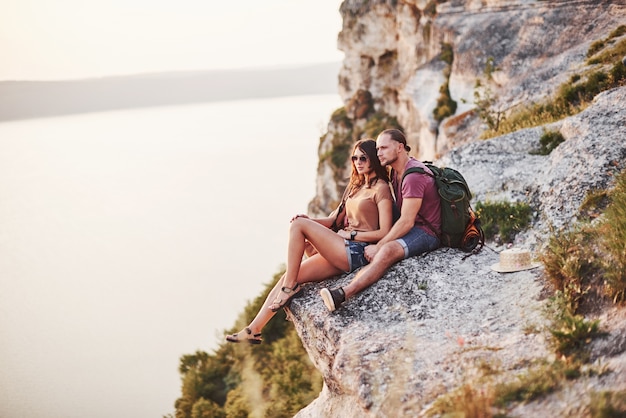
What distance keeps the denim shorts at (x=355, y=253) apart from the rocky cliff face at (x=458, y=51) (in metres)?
12.8

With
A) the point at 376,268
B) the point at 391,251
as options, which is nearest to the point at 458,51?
the point at 391,251

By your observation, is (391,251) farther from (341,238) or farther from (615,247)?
(615,247)

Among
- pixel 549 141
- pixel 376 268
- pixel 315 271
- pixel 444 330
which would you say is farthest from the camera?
pixel 549 141

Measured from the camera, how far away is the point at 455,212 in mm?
6965

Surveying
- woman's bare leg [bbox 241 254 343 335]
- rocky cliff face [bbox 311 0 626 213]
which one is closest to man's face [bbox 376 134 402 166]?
woman's bare leg [bbox 241 254 343 335]

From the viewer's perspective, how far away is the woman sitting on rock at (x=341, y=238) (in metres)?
6.96

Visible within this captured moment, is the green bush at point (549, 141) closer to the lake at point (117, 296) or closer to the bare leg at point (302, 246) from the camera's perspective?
the bare leg at point (302, 246)

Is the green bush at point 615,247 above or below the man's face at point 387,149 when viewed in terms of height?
below

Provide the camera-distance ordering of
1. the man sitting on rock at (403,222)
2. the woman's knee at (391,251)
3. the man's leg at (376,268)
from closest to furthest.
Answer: the man's leg at (376,268) → the man sitting on rock at (403,222) → the woman's knee at (391,251)

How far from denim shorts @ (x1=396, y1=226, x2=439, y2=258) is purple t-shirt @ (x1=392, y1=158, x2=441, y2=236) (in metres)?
0.08

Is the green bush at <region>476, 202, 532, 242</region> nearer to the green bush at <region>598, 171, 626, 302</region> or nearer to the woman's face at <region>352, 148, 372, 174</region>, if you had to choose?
A: the green bush at <region>598, 171, 626, 302</region>

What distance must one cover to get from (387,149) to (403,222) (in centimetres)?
97

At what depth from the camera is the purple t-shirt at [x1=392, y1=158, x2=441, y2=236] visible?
21.9ft

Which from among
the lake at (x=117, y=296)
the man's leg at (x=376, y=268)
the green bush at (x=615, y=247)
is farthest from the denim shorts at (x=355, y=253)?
the lake at (x=117, y=296)
